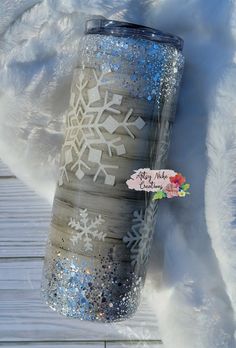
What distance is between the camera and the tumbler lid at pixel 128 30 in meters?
0.51

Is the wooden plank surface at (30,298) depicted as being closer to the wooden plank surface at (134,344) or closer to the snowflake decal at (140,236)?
the wooden plank surface at (134,344)

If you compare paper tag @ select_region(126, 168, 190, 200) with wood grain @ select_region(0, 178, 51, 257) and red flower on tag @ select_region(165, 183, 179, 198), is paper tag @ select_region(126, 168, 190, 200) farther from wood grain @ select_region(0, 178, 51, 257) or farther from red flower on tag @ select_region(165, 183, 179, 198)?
wood grain @ select_region(0, 178, 51, 257)

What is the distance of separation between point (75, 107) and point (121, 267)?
18cm

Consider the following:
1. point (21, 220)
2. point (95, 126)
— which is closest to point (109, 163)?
point (95, 126)

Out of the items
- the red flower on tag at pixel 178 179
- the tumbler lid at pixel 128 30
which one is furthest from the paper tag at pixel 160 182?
the tumbler lid at pixel 128 30

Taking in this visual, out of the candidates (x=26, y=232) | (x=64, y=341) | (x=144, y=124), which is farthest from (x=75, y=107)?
(x=64, y=341)

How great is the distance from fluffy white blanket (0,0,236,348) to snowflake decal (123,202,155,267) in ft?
0.16

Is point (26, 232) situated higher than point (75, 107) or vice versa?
point (75, 107)

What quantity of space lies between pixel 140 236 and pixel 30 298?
8.3 inches

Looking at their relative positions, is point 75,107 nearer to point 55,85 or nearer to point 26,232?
point 55,85

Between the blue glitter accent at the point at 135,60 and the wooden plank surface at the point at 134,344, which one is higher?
the blue glitter accent at the point at 135,60

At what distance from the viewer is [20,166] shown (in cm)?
65

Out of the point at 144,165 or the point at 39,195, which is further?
the point at 39,195

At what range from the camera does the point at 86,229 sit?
0.55 meters
